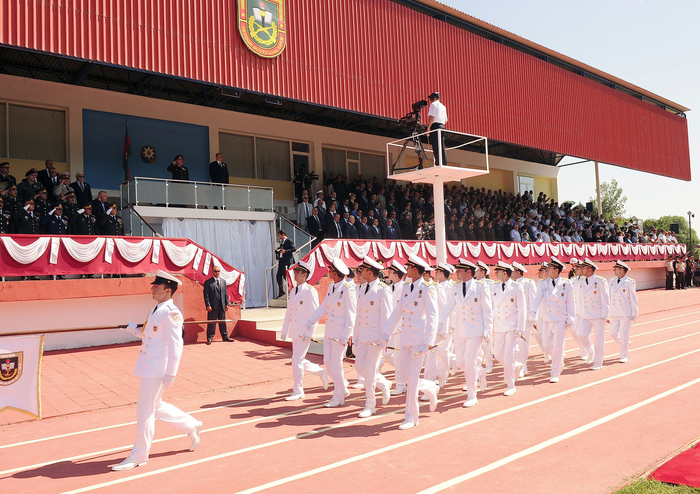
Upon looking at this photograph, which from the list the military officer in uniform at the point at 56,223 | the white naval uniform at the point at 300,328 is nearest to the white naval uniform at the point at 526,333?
the white naval uniform at the point at 300,328

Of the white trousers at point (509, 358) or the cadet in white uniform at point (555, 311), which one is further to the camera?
the cadet in white uniform at point (555, 311)

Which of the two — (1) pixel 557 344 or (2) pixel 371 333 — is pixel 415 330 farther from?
(1) pixel 557 344

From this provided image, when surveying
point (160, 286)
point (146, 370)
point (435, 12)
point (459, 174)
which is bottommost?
point (146, 370)

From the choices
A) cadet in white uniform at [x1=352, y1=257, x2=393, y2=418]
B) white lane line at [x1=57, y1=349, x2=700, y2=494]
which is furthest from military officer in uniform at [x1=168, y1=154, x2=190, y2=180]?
white lane line at [x1=57, y1=349, x2=700, y2=494]

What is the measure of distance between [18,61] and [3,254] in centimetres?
903

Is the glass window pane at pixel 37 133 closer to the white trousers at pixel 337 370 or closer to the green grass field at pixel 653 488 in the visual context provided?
the white trousers at pixel 337 370

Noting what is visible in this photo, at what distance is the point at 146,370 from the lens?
5551mm

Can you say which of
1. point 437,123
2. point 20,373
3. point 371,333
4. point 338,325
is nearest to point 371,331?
point 371,333

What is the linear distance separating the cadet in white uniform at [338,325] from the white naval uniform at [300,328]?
0.41 metres

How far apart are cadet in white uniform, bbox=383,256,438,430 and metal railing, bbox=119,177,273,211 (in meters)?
10.6

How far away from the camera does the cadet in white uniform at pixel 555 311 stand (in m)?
9.54

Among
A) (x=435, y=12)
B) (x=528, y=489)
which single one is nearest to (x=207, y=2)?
(x=435, y=12)

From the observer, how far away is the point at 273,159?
75.6ft

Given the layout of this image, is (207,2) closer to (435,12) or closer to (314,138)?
(314,138)
